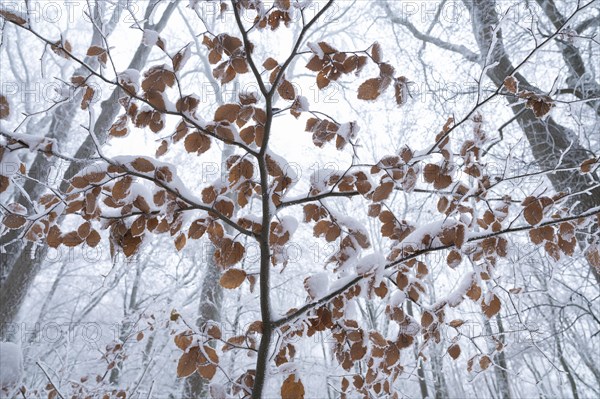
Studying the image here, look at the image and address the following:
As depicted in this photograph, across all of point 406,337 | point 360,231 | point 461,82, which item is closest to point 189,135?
point 360,231

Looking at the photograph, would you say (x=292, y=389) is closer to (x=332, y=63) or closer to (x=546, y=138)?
(x=332, y=63)

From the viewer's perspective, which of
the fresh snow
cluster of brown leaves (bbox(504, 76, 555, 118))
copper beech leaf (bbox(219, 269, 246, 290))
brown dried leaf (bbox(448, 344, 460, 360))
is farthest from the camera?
brown dried leaf (bbox(448, 344, 460, 360))

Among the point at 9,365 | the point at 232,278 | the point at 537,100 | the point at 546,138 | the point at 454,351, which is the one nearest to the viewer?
the point at 9,365

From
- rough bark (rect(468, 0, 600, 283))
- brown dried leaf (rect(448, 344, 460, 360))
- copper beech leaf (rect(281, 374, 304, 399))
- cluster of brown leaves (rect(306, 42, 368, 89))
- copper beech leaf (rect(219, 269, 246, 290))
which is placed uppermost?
rough bark (rect(468, 0, 600, 283))

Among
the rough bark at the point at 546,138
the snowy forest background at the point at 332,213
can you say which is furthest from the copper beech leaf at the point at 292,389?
the rough bark at the point at 546,138

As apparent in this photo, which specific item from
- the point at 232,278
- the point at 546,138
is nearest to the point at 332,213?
the point at 232,278

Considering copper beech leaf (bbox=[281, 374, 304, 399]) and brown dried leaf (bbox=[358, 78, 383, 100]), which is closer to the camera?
copper beech leaf (bbox=[281, 374, 304, 399])

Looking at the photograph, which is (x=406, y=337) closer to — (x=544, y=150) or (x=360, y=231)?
(x=360, y=231)

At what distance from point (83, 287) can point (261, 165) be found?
9.25 metres

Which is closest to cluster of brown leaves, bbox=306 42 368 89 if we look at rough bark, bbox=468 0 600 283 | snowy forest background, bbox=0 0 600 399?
snowy forest background, bbox=0 0 600 399

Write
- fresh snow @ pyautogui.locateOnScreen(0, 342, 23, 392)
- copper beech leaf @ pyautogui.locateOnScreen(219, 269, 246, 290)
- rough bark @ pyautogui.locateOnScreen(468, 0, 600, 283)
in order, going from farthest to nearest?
rough bark @ pyautogui.locateOnScreen(468, 0, 600, 283)
copper beech leaf @ pyautogui.locateOnScreen(219, 269, 246, 290)
fresh snow @ pyautogui.locateOnScreen(0, 342, 23, 392)

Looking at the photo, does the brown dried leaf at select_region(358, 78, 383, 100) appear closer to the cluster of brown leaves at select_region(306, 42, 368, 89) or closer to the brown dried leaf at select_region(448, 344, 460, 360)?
the cluster of brown leaves at select_region(306, 42, 368, 89)

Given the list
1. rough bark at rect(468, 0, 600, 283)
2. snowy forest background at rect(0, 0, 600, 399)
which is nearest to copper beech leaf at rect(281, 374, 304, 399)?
snowy forest background at rect(0, 0, 600, 399)

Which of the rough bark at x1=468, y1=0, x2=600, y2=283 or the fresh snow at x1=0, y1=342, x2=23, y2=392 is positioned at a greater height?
the rough bark at x1=468, y1=0, x2=600, y2=283
